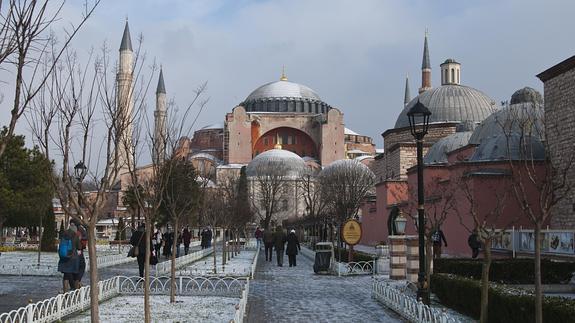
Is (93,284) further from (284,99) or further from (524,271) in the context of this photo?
(284,99)

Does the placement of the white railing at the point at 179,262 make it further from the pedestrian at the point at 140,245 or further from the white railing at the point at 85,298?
the white railing at the point at 85,298

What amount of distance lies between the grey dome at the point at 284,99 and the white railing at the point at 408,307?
6348 cm

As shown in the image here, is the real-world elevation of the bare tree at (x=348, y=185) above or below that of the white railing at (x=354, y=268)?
above

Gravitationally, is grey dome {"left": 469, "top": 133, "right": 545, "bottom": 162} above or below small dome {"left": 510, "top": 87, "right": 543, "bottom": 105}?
below

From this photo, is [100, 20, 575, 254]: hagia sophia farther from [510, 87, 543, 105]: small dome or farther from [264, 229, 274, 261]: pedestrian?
[264, 229, 274, 261]: pedestrian

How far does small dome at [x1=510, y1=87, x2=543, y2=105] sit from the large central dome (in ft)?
148

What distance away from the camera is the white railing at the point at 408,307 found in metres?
7.15

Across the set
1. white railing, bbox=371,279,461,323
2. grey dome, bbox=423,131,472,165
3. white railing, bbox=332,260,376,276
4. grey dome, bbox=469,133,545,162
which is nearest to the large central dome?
grey dome, bbox=423,131,472,165

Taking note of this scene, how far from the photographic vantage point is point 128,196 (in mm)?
30062

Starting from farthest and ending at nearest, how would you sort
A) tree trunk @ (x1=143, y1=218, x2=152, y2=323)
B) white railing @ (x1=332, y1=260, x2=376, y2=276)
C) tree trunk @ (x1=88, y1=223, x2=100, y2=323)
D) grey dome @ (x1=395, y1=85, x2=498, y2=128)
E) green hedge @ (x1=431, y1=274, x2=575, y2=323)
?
grey dome @ (x1=395, y1=85, x2=498, y2=128) < white railing @ (x1=332, y1=260, x2=376, y2=276) < tree trunk @ (x1=143, y1=218, x2=152, y2=323) < green hedge @ (x1=431, y1=274, x2=575, y2=323) < tree trunk @ (x1=88, y1=223, x2=100, y2=323)

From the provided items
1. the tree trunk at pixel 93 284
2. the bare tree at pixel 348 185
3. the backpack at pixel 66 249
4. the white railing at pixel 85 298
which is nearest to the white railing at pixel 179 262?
the white railing at pixel 85 298

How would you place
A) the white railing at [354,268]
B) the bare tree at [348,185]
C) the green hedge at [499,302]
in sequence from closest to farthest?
1. the green hedge at [499,302]
2. the white railing at [354,268]
3. the bare tree at [348,185]

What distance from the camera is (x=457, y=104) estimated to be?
137 ft

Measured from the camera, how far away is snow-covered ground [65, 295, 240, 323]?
884cm
